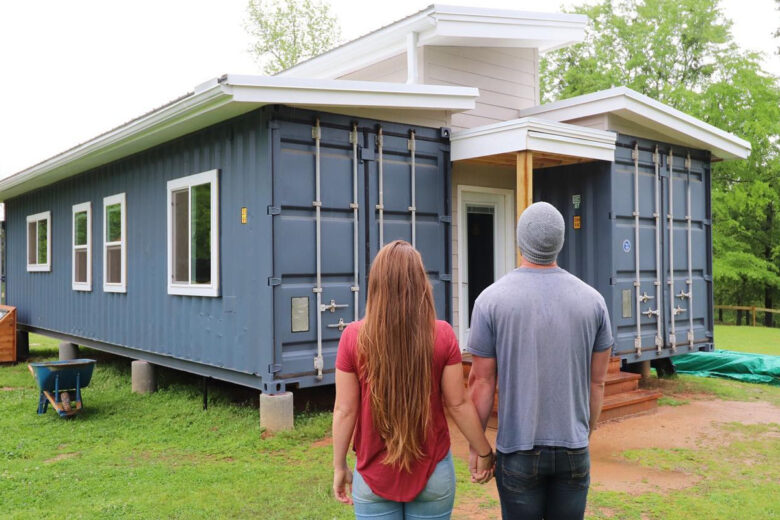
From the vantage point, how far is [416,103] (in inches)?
299

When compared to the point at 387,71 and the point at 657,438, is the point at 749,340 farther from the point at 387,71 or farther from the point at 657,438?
the point at 387,71

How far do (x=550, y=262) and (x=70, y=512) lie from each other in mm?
3954

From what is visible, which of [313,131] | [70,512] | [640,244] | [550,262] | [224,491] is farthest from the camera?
[640,244]

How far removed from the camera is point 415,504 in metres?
2.55

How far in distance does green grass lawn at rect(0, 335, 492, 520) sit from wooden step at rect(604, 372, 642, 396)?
9.10 feet

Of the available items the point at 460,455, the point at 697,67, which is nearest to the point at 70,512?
the point at 460,455

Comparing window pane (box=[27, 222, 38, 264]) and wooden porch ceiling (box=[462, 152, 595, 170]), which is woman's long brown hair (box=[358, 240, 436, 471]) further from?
window pane (box=[27, 222, 38, 264])

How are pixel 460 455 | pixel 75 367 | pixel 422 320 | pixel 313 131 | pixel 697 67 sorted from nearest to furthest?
pixel 422 320 < pixel 460 455 < pixel 313 131 < pixel 75 367 < pixel 697 67

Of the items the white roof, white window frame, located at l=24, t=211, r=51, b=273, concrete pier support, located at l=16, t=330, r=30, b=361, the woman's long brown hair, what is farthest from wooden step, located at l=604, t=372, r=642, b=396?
concrete pier support, located at l=16, t=330, r=30, b=361

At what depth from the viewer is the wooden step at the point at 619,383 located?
7.98 meters

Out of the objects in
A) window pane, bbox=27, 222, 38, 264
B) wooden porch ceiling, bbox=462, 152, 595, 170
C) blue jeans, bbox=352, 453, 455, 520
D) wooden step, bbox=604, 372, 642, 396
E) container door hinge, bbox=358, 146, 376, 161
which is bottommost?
wooden step, bbox=604, 372, 642, 396

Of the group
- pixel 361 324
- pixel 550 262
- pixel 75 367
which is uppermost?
pixel 550 262

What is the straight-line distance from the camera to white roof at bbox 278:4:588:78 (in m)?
8.38

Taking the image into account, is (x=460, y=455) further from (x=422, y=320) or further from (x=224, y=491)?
(x=422, y=320)
